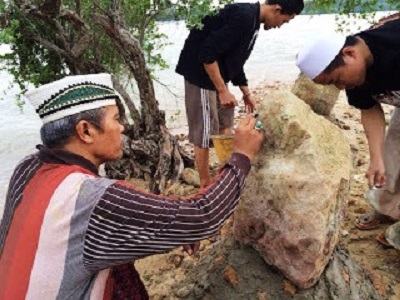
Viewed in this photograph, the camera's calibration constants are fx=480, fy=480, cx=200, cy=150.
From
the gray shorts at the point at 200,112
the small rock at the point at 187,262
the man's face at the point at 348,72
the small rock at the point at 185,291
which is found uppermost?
the man's face at the point at 348,72

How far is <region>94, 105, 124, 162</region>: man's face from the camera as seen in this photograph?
2113mm

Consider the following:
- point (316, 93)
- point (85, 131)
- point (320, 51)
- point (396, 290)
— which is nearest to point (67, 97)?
point (85, 131)

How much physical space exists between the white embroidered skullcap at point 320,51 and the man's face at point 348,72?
0.22ft

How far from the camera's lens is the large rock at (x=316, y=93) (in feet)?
22.0

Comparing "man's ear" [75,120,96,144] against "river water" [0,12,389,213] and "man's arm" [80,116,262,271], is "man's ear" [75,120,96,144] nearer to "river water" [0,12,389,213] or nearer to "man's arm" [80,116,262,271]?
"man's arm" [80,116,262,271]

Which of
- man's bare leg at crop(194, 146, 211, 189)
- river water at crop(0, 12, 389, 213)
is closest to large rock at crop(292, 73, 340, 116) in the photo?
river water at crop(0, 12, 389, 213)

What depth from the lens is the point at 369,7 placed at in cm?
565

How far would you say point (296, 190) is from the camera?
272 centimetres

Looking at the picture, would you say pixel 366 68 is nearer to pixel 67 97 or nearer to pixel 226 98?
pixel 226 98

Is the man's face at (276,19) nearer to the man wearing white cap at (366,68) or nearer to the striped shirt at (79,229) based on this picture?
the man wearing white cap at (366,68)

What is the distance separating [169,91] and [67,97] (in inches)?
220

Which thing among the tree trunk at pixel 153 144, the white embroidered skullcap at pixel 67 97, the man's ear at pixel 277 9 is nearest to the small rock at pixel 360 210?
the man's ear at pixel 277 9

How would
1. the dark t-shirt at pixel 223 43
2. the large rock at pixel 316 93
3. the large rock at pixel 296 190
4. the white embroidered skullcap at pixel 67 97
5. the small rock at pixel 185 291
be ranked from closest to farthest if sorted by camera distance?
the white embroidered skullcap at pixel 67 97 → the large rock at pixel 296 190 → the small rock at pixel 185 291 → the dark t-shirt at pixel 223 43 → the large rock at pixel 316 93

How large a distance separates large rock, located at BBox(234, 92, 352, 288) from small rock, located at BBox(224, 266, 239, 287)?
0.21 meters
